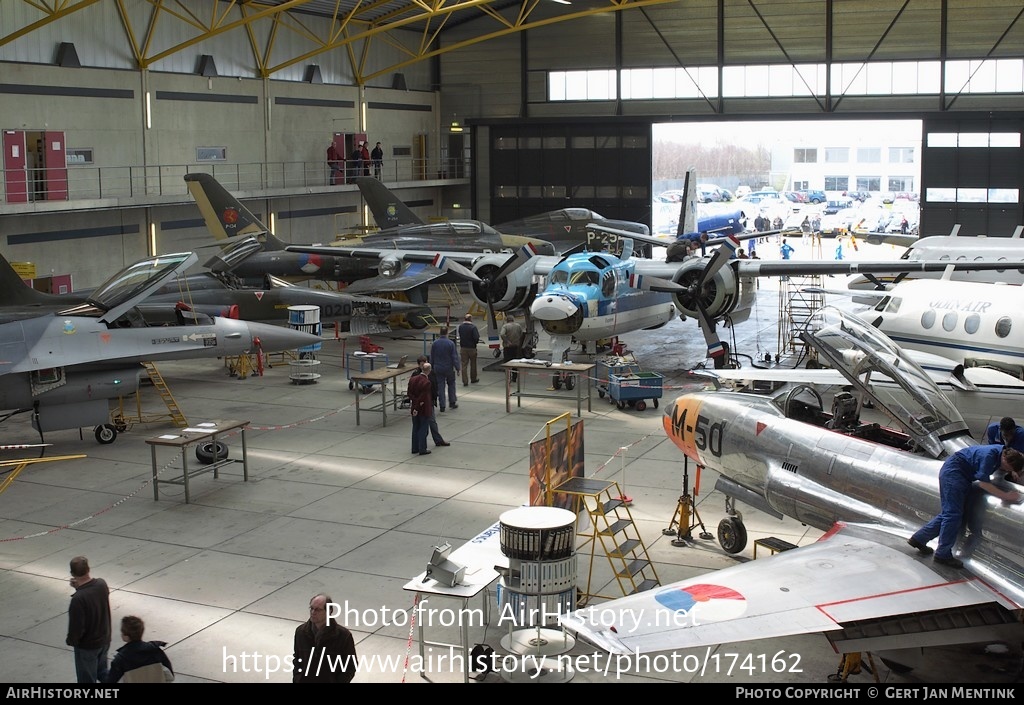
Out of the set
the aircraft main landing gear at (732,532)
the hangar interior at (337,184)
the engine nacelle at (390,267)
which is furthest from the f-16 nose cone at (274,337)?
the aircraft main landing gear at (732,532)

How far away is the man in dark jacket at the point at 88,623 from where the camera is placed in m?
8.52

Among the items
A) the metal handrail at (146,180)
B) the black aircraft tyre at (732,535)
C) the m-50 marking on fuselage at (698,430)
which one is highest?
the metal handrail at (146,180)

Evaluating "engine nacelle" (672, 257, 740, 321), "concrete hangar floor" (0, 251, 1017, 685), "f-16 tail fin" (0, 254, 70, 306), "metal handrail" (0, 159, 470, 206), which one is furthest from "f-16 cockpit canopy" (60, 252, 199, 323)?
"engine nacelle" (672, 257, 740, 321)

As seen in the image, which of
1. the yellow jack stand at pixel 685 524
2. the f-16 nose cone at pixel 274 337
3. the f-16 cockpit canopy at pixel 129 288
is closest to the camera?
the yellow jack stand at pixel 685 524

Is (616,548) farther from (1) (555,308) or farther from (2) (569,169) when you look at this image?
(2) (569,169)

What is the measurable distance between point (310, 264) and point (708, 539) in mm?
19594

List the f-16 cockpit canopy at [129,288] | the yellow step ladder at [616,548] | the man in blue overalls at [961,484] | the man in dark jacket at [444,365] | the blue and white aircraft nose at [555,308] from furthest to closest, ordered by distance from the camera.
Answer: the blue and white aircraft nose at [555,308] < the man in dark jacket at [444,365] < the f-16 cockpit canopy at [129,288] < the yellow step ladder at [616,548] < the man in blue overalls at [961,484]

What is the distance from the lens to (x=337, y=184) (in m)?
39.7

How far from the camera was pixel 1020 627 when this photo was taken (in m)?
8.46

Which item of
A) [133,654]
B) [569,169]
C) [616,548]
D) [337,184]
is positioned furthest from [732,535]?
[569,169]

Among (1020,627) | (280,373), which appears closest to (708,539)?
(1020,627)

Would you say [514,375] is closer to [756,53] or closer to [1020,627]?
[1020,627]

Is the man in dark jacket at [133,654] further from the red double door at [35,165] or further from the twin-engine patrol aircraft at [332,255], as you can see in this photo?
the red double door at [35,165]

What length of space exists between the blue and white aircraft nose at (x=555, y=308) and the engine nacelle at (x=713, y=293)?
3.12m
